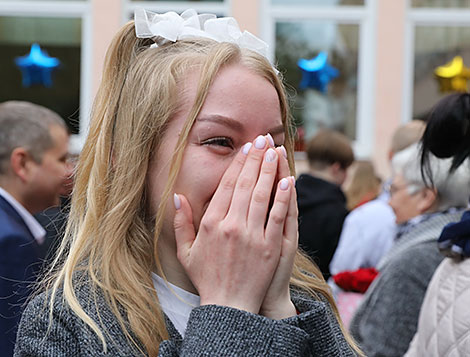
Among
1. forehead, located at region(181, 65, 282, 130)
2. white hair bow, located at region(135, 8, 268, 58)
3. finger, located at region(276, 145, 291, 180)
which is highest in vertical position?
white hair bow, located at region(135, 8, 268, 58)

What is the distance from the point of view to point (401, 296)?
121 inches

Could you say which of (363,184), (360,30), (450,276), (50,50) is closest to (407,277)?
(450,276)

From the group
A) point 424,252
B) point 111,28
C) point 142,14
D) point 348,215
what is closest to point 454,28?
point 111,28

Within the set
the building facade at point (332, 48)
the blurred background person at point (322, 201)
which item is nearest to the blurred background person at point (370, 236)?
the blurred background person at point (322, 201)

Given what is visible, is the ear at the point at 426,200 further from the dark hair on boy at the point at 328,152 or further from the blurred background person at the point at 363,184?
the blurred background person at the point at 363,184

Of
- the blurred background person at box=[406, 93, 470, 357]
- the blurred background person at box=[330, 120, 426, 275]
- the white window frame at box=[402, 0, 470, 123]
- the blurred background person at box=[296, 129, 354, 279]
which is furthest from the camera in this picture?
the white window frame at box=[402, 0, 470, 123]

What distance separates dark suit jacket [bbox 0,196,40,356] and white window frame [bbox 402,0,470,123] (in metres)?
6.97

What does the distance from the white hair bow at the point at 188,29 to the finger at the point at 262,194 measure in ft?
1.34

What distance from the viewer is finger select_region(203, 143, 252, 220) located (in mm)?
1651

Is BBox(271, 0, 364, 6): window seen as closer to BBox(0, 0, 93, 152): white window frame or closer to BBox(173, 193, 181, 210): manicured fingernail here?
BBox(0, 0, 93, 152): white window frame

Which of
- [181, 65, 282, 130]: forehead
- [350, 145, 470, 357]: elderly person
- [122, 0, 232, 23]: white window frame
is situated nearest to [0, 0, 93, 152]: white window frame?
[122, 0, 232, 23]: white window frame

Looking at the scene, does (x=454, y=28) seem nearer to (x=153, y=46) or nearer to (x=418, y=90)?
(x=418, y=90)

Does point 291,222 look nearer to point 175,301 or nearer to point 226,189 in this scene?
point 226,189

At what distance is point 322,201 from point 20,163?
2.16 metres
